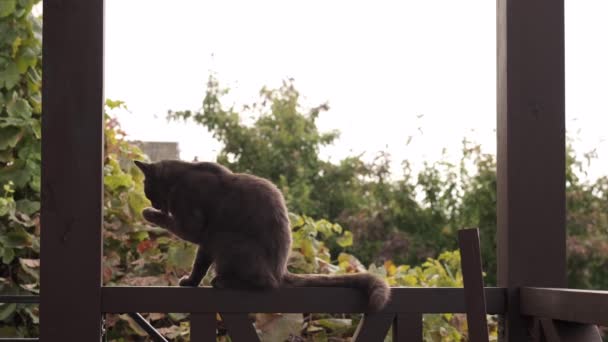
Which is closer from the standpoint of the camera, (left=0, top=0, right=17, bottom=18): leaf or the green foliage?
the green foliage

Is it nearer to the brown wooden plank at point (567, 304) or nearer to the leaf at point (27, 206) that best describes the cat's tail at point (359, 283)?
the brown wooden plank at point (567, 304)

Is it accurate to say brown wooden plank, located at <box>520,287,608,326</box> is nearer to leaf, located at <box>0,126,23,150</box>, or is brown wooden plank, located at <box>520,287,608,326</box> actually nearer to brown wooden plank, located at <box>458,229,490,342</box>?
brown wooden plank, located at <box>458,229,490,342</box>

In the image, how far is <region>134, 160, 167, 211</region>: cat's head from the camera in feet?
7.59

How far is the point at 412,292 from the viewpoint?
2045mm

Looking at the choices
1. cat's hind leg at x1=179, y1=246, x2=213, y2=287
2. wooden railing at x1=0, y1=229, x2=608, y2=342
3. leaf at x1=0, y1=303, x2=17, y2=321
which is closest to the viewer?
wooden railing at x1=0, y1=229, x2=608, y2=342

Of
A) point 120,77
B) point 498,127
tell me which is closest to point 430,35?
point 120,77

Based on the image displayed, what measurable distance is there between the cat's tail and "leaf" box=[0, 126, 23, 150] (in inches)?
58.9

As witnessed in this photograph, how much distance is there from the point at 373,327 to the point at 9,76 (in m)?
1.88

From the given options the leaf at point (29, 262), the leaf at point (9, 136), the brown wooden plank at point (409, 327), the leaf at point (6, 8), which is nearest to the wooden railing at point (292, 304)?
the brown wooden plank at point (409, 327)

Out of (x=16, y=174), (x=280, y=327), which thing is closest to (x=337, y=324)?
(x=280, y=327)

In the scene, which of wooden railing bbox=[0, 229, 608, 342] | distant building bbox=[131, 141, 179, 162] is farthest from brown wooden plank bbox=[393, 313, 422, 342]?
distant building bbox=[131, 141, 179, 162]

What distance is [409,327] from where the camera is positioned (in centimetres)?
204

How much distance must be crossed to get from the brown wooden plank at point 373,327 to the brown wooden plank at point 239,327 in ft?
Result: 0.90

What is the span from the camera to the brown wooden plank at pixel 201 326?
6.54 ft
